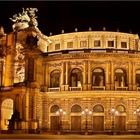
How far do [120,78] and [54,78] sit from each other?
31.3 ft

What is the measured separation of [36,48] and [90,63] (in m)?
8.06

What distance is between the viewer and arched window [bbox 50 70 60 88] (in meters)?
59.3

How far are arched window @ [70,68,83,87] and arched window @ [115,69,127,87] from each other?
17.2 ft

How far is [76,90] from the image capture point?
2250 inches

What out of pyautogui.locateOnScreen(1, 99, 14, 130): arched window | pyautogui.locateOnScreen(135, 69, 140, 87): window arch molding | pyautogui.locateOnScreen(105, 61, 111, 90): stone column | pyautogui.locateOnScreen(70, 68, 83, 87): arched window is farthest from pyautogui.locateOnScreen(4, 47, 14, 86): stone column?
pyautogui.locateOnScreen(135, 69, 140, 87): window arch molding

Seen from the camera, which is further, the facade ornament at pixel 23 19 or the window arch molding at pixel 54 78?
the facade ornament at pixel 23 19

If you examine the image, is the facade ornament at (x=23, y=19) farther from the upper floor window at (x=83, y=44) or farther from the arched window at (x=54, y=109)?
the arched window at (x=54, y=109)

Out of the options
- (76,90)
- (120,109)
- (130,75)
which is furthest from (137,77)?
(76,90)

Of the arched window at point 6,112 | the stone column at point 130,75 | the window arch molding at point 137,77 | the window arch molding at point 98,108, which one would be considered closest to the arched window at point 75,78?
the window arch molding at point 98,108

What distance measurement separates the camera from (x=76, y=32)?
67062 mm

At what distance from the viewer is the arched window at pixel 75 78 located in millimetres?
58156

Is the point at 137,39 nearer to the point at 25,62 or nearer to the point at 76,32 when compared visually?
the point at 76,32

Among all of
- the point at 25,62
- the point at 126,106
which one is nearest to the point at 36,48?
the point at 25,62

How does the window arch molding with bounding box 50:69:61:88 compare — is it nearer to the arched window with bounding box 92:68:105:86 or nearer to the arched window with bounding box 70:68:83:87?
the arched window with bounding box 70:68:83:87
